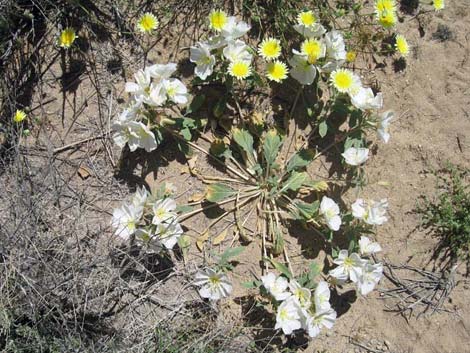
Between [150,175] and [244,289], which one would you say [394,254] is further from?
[150,175]

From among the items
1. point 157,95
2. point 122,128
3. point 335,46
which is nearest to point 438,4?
point 335,46

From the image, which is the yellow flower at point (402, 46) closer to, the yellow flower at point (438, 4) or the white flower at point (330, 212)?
the yellow flower at point (438, 4)

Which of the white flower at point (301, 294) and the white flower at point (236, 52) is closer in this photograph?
the white flower at point (301, 294)

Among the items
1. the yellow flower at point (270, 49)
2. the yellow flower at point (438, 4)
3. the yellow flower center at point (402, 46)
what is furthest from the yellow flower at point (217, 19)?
the yellow flower at point (438, 4)

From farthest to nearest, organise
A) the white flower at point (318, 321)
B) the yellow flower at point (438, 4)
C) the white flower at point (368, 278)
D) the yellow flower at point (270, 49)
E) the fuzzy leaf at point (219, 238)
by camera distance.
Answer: the yellow flower at point (438, 4)
the fuzzy leaf at point (219, 238)
the yellow flower at point (270, 49)
the white flower at point (368, 278)
the white flower at point (318, 321)

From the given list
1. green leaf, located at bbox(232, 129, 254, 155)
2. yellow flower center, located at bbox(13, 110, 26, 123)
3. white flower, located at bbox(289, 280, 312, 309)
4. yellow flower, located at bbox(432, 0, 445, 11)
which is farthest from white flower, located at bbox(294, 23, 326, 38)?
yellow flower center, located at bbox(13, 110, 26, 123)

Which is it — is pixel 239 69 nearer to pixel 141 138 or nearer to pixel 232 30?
pixel 232 30

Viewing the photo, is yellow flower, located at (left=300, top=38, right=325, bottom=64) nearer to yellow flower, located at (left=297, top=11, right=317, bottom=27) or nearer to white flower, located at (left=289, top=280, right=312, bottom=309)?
yellow flower, located at (left=297, top=11, right=317, bottom=27)
